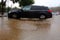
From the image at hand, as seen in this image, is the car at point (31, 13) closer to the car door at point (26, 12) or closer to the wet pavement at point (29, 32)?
the car door at point (26, 12)

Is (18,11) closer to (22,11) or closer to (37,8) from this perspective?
(22,11)

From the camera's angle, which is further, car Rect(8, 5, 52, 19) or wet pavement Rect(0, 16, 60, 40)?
car Rect(8, 5, 52, 19)

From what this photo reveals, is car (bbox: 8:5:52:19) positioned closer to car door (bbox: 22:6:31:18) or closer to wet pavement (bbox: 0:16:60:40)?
car door (bbox: 22:6:31:18)

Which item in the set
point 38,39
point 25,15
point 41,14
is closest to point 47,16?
point 41,14

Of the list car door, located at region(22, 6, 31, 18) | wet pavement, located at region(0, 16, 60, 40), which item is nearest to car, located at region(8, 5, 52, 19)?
car door, located at region(22, 6, 31, 18)

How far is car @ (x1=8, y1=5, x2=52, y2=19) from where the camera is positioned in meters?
21.6

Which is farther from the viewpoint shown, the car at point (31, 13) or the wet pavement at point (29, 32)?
the car at point (31, 13)

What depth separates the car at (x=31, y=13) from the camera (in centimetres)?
2159

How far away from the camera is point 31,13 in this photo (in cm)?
2159

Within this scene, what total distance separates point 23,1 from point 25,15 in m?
17.9

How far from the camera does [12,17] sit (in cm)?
2183

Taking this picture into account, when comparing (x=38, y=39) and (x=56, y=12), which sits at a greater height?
(x=38, y=39)

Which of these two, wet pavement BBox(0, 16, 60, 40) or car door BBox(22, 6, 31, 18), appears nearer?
wet pavement BBox(0, 16, 60, 40)

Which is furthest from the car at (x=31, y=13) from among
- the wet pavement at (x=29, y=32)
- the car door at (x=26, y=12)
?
the wet pavement at (x=29, y=32)
